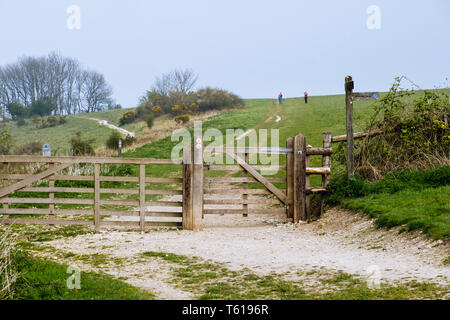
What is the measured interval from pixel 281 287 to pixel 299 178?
5.72 m

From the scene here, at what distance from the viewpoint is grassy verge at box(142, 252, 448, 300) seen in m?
5.87

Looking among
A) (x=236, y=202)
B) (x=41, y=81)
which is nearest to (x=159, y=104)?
(x=41, y=81)

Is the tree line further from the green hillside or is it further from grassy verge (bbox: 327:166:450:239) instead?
grassy verge (bbox: 327:166:450:239)

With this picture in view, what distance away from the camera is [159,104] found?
67.6m

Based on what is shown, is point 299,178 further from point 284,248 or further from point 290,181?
point 284,248

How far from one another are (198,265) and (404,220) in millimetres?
4146

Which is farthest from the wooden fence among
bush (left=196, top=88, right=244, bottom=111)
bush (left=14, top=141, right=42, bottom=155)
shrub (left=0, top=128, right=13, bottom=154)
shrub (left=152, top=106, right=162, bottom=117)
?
shrub (left=152, top=106, right=162, bottom=117)

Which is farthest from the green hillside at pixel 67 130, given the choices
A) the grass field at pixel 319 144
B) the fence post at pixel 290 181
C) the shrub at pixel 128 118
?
the fence post at pixel 290 181

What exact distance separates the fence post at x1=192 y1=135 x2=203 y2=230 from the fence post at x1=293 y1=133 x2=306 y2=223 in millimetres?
2376

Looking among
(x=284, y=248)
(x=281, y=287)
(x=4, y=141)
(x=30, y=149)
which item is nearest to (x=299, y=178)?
(x=284, y=248)

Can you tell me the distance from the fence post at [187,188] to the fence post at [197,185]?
94mm

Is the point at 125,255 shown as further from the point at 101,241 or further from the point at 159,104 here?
the point at 159,104

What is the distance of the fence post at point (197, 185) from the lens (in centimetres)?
1130

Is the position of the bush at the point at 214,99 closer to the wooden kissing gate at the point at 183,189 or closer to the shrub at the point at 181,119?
the shrub at the point at 181,119
